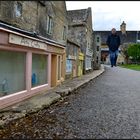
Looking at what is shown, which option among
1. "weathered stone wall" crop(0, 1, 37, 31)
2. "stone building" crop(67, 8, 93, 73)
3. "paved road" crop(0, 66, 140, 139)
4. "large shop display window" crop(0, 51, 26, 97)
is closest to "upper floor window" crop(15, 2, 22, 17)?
"weathered stone wall" crop(0, 1, 37, 31)

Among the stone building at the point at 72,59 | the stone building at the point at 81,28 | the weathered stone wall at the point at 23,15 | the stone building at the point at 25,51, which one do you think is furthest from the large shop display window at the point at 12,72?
the stone building at the point at 81,28

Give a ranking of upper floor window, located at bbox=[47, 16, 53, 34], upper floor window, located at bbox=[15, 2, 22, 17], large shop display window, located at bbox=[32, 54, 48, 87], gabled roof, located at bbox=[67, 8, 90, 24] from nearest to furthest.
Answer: upper floor window, located at bbox=[15, 2, 22, 17] → large shop display window, located at bbox=[32, 54, 48, 87] → upper floor window, located at bbox=[47, 16, 53, 34] → gabled roof, located at bbox=[67, 8, 90, 24]

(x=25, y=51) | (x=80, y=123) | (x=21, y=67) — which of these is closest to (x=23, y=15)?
(x=25, y=51)

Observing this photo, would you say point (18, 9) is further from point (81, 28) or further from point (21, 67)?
point (81, 28)

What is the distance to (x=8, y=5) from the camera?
14.6 meters

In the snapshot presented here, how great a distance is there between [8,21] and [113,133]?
8980 mm

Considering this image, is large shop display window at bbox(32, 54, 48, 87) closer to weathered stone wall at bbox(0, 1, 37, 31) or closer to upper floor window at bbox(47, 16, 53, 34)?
weathered stone wall at bbox(0, 1, 37, 31)

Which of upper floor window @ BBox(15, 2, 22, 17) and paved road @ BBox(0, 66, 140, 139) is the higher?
upper floor window @ BBox(15, 2, 22, 17)

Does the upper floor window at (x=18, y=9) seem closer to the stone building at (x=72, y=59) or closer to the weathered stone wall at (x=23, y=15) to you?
the weathered stone wall at (x=23, y=15)

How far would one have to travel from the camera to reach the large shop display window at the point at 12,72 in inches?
508

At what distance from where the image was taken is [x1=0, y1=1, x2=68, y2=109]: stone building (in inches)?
508

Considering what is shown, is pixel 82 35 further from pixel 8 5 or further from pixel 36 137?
pixel 36 137

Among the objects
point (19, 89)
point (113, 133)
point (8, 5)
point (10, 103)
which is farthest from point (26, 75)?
point (113, 133)

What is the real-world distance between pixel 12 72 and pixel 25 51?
1.59m
